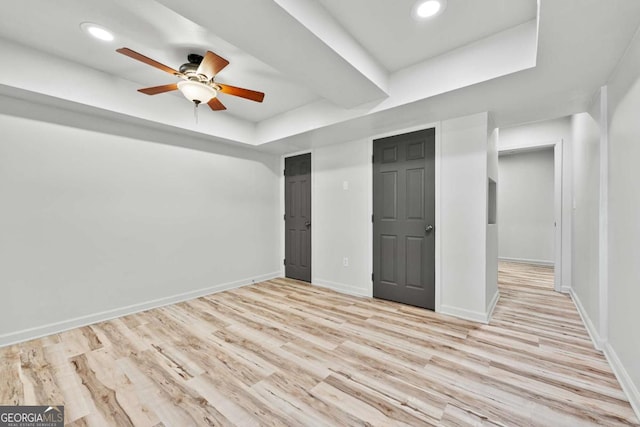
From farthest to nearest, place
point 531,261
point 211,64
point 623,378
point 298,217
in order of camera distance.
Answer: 1. point 531,261
2. point 298,217
3. point 211,64
4. point 623,378

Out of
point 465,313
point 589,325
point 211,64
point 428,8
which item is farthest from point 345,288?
point 428,8

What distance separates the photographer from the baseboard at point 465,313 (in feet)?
9.21

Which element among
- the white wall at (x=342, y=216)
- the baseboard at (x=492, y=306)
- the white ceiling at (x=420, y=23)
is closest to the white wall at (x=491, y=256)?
the baseboard at (x=492, y=306)

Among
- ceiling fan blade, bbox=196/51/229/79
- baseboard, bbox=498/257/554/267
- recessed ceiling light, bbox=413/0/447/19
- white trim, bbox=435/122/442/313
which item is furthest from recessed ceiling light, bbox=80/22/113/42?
baseboard, bbox=498/257/554/267

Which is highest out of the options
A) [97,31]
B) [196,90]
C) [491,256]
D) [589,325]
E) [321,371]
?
[97,31]

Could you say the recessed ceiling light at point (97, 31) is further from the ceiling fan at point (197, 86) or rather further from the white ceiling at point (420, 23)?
the white ceiling at point (420, 23)

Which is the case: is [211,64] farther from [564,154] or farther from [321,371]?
[564,154]

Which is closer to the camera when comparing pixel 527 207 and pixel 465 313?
pixel 465 313

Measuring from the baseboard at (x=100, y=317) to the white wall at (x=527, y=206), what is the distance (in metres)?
6.13

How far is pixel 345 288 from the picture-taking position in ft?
12.9

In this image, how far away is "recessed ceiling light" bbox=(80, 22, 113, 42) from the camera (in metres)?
2.01

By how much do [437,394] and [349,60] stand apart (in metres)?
2.49

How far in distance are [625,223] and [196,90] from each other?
11.3ft

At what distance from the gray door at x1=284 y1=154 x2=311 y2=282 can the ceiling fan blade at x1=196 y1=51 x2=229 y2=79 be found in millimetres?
2403
